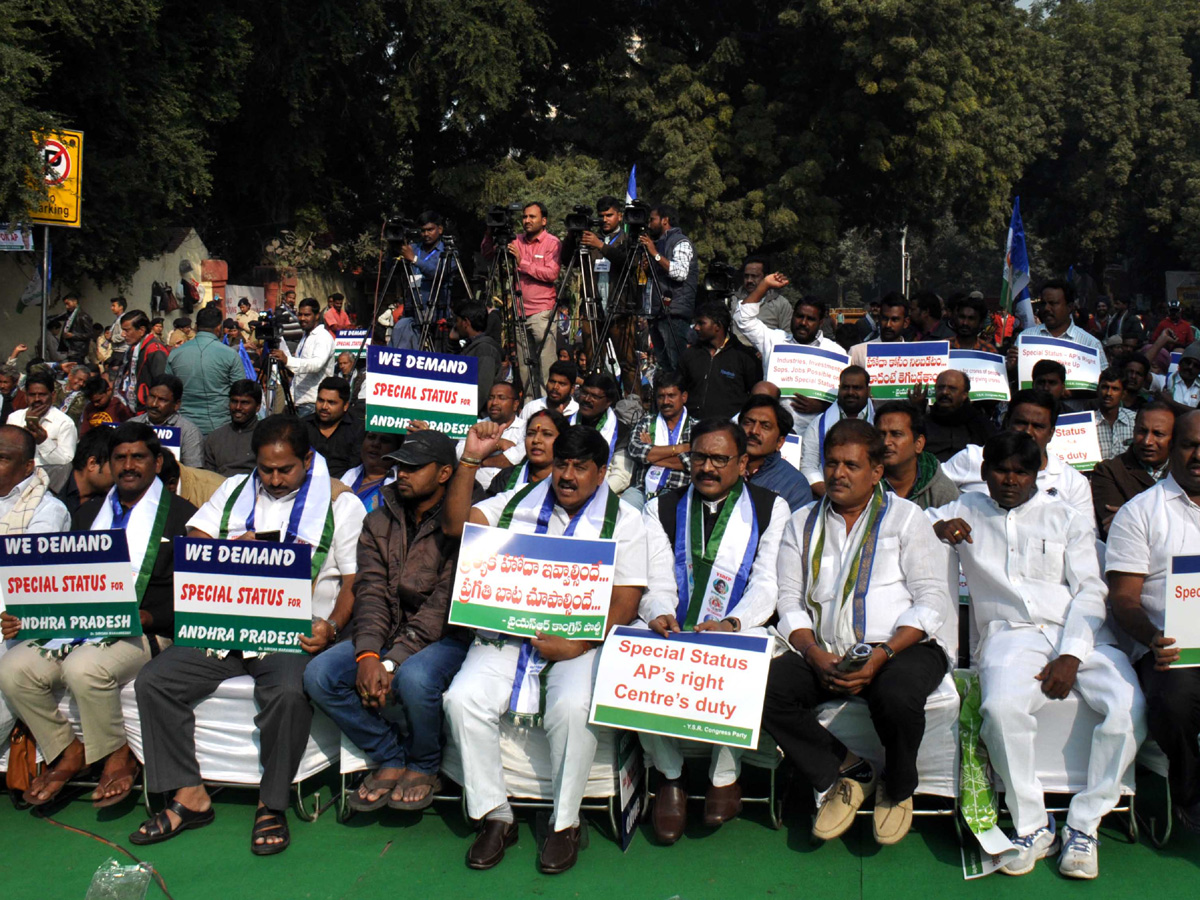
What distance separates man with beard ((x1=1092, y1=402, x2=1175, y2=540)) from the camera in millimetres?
6215

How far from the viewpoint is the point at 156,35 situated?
1914 centimetres

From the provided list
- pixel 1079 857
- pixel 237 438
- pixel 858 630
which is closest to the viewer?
pixel 1079 857

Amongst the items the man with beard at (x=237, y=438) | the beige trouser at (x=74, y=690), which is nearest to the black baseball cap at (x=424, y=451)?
the beige trouser at (x=74, y=690)

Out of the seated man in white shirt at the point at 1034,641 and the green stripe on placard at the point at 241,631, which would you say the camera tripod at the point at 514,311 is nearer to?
the green stripe on placard at the point at 241,631

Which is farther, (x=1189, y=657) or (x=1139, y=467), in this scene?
(x=1139, y=467)

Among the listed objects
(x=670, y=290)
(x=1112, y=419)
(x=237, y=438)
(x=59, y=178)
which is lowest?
(x=237, y=438)

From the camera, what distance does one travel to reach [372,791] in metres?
5.10

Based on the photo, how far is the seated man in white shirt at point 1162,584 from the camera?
462 centimetres

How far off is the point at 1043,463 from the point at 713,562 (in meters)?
1.60

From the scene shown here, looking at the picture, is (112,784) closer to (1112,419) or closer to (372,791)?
(372,791)

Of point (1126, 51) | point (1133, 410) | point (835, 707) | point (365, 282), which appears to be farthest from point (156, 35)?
point (1126, 51)

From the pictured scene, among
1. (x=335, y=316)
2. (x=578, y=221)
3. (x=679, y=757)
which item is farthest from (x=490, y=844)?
(x=335, y=316)

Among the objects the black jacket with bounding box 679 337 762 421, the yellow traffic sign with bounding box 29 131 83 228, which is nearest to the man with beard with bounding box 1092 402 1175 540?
the black jacket with bounding box 679 337 762 421

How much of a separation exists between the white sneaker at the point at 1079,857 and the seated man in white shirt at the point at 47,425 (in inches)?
277
